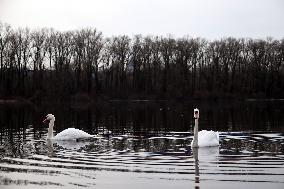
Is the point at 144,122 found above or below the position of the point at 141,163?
above

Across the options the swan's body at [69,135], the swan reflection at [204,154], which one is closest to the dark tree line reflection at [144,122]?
the swan's body at [69,135]

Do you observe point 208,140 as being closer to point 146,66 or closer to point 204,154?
point 204,154

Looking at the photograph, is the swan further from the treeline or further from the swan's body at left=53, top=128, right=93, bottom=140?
the treeline

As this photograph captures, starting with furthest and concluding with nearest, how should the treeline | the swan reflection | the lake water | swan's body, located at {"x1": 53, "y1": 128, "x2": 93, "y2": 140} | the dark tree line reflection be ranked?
the treeline < the dark tree line reflection < swan's body, located at {"x1": 53, "y1": 128, "x2": 93, "y2": 140} < the swan reflection < the lake water

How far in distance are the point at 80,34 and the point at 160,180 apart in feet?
292

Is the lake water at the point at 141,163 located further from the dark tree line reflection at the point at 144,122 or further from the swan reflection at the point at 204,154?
the dark tree line reflection at the point at 144,122

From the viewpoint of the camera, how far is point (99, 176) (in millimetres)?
13758

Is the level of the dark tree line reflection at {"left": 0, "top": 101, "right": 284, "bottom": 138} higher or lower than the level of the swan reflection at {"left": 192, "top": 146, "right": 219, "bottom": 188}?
higher

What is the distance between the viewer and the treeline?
309ft

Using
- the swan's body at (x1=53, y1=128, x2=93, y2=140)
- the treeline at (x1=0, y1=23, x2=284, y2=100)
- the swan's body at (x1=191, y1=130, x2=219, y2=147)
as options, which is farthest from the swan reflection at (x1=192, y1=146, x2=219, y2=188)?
the treeline at (x1=0, y1=23, x2=284, y2=100)

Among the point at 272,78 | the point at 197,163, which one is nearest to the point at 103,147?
the point at 197,163

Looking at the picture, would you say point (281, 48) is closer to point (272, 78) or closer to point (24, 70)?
point (272, 78)

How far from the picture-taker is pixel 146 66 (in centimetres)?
10781

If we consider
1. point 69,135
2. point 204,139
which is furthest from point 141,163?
point 69,135
